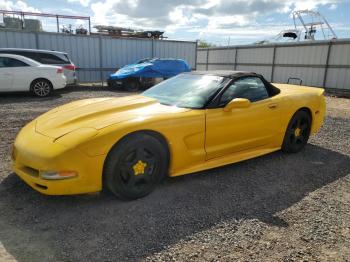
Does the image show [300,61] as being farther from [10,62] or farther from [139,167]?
[139,167]

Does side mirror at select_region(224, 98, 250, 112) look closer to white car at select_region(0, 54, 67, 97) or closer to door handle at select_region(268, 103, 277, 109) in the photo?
door handle at select_region(268, 103, 277, 109)

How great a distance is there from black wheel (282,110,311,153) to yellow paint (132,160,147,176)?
2.54 m

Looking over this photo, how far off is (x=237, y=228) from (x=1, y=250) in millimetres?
1972

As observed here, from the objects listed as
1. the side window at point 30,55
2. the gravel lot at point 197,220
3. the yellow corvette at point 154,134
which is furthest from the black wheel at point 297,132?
the side window at point 30,55

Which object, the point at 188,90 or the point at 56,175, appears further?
the point at 188,90

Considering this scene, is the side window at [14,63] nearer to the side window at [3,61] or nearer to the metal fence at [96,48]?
the side window at [3,61]

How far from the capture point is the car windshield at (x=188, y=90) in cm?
376

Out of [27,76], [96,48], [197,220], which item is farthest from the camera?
[96,48]

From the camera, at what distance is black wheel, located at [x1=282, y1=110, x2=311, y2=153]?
478cm

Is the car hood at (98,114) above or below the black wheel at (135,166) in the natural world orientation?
above

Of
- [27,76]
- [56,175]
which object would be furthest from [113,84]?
[56,175]

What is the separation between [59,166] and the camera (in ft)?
9.13

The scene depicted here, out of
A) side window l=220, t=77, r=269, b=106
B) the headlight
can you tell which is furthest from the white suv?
the headlight

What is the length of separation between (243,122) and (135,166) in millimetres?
1595
